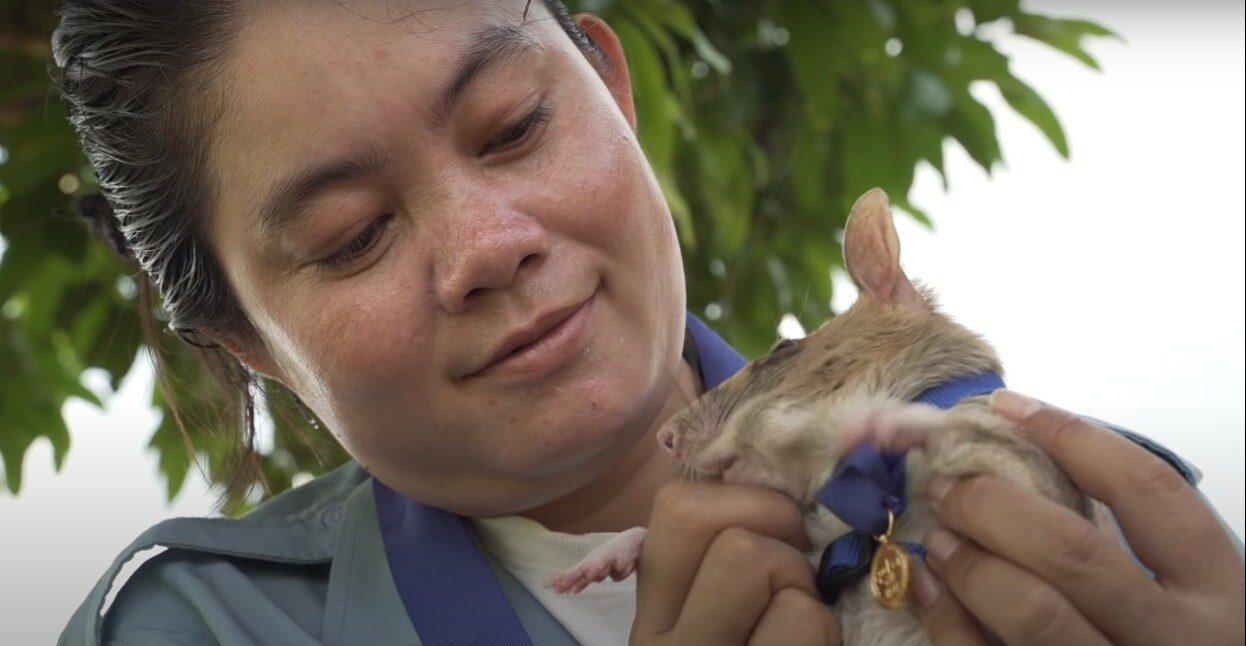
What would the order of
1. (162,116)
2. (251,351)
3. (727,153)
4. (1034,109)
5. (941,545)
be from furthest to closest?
(727,153)
(1034,109)
(251,351)
(162,116)
(941,545)

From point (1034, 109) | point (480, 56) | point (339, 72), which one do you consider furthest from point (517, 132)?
point (1034, 109)

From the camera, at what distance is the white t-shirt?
6.12ft

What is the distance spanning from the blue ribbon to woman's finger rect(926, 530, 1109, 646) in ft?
0.22

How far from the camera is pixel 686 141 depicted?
2.83 m

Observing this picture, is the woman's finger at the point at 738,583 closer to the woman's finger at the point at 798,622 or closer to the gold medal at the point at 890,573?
the woman's finger at the point at 798,622

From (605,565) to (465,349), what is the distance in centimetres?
34

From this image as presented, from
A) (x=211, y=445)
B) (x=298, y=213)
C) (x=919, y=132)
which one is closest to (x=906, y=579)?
(x=298, y=213)

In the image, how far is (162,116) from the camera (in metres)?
1.81

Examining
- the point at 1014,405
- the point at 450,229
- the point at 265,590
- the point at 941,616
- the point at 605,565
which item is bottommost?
the point at 265,590

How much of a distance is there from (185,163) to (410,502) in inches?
27.1

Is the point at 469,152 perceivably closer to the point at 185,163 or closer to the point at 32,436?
the point at 185,163

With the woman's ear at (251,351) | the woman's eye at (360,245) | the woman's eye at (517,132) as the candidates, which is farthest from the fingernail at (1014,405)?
the woman's ear at (251,351)

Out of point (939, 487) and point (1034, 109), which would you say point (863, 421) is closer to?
point (939, 487)

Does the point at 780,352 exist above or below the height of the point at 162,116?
below
